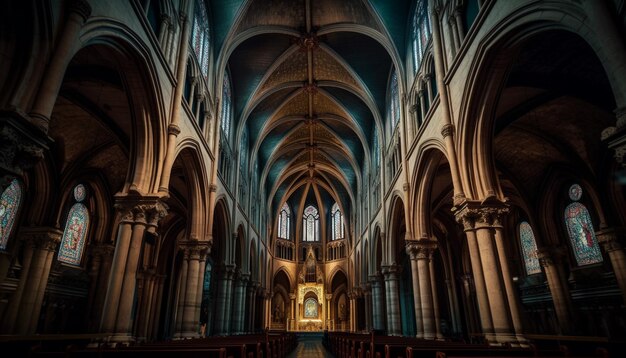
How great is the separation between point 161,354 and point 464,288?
78.6 ft

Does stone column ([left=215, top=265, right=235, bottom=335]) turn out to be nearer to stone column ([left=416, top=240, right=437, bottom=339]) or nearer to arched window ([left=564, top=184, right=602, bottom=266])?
stone column ([left=416, top=240, right=437, bottom=339])

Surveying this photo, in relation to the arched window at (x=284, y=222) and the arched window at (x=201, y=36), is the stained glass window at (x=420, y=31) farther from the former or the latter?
the arched window at (x=284, y=222)

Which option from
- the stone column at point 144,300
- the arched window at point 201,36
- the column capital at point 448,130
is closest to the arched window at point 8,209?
the arched window at point 201,36

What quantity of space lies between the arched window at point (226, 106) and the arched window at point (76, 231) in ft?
25.1

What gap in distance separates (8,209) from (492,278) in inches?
696

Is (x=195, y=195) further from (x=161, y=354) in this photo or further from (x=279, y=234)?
(x=279, y=234)

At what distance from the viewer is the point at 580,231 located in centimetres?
1658

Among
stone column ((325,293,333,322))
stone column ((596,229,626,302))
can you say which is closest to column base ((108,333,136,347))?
stone column ((596,229,626,302))

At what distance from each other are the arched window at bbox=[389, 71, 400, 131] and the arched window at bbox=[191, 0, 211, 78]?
32.4 ft

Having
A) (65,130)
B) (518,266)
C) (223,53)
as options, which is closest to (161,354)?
(65,130)

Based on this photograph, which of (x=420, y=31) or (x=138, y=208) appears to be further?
(x=420, y=31)

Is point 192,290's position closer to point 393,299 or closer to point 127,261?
point 127,261

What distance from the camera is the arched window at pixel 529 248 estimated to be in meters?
20.2

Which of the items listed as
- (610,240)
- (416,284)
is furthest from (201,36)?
(610,240)
